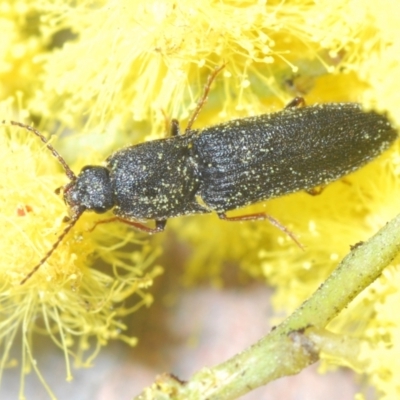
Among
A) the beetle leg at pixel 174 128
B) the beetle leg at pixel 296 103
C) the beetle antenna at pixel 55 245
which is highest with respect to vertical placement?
the beetle leg at pixel 296 103

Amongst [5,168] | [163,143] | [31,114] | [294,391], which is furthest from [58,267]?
[294,391]

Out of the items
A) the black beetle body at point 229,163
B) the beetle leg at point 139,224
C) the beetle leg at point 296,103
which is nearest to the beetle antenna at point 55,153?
the black beetle body at point 229,163

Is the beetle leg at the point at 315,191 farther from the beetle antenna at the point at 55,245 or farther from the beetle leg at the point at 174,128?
the beetle antenna at the point at 55,245

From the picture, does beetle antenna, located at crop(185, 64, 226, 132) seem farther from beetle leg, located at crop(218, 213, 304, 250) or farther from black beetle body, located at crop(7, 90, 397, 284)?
beetle leg, located at crop(218, 213, 304, 250)

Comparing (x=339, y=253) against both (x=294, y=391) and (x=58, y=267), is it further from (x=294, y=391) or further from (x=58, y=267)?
(x=58, y=267)

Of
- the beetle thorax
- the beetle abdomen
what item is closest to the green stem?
the beetle abdomen

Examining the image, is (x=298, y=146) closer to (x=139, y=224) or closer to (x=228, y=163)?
(x=228, y=163)

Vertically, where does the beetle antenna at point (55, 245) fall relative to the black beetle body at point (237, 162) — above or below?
below
